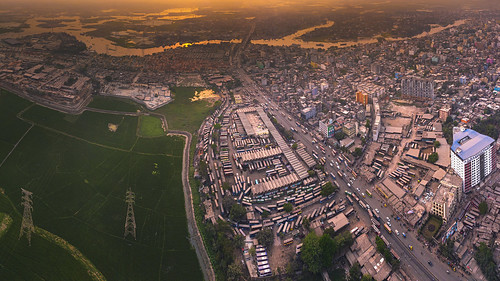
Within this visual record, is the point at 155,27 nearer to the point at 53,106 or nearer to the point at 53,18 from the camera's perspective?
the point at 53,18

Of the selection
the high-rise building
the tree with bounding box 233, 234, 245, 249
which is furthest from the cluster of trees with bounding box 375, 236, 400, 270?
the high-rise building

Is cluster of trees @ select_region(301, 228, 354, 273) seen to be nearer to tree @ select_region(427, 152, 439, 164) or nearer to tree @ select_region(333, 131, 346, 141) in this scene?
tree @ select_region(427, 152, 439, 164)

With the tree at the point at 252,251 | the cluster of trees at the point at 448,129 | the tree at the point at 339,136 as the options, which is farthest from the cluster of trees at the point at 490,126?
the tree at the point at 252,251

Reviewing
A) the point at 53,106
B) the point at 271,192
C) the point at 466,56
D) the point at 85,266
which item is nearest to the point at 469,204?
the point at 271,192

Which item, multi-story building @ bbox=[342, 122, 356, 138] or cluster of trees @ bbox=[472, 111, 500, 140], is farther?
multi-story building @ bbox=[342, 122, 356, 138]

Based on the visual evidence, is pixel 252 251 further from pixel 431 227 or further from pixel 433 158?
pixel 433 158

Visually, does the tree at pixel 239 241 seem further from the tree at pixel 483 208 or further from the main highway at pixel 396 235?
the tree at pixel 483 208
